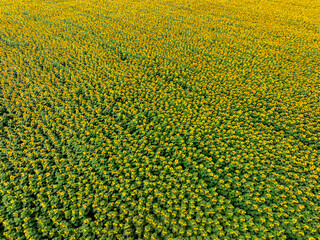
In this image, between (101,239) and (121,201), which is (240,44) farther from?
(101,239)

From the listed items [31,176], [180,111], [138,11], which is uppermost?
[138,11]

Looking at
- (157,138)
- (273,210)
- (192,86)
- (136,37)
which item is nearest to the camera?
(273,210)

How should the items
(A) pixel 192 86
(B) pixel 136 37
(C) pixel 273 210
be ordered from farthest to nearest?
(B) pixel 136 37 → (A) pixel 192 86 → (C) pixel 273 210

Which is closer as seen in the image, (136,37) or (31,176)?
(31,176)

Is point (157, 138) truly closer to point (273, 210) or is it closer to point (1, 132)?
point (273, 210)

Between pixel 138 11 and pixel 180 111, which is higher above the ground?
pixel 138 11

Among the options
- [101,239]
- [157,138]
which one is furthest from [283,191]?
[101,239]

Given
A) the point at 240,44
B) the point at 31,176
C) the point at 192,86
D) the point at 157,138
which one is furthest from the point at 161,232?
the point at 240,44
